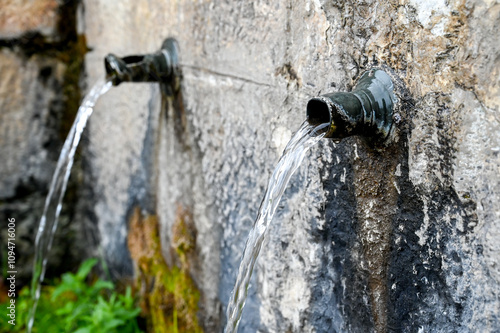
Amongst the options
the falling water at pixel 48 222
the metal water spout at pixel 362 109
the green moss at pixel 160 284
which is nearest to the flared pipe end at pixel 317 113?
the metal water spout at pixel 362 109

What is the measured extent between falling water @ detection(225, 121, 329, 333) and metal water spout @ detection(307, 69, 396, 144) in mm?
51

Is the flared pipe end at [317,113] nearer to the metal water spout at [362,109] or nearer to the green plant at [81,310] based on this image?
the metal water spout at [362,109]

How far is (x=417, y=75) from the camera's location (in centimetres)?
91

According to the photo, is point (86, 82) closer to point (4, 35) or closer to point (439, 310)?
point (4, 35)

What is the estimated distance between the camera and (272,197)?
1154 millimetres

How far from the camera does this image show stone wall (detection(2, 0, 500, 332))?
832 mm

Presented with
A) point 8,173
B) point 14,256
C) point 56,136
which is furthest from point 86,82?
point 14,256

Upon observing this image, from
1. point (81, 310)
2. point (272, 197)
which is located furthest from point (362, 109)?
point (81, 310)

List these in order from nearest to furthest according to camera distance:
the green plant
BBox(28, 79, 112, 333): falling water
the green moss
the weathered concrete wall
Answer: the green moss
the green plant
BBox(28, 79, 112, 333): falling water
the weathered concrete wall

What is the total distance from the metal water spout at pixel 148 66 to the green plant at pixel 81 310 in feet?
3.58

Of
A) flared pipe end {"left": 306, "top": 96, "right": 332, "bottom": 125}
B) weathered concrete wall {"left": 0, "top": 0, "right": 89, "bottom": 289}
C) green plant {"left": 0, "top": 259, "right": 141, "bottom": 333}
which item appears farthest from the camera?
weathered concrete wall {"left": 0, "top": 0, "right": 89, "bottom": 289}

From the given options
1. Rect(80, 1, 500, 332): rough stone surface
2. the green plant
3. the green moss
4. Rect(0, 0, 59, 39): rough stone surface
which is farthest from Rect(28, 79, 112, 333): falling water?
Rect(80, 1, 500, 332): rough stone surface

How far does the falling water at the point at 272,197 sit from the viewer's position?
105cm

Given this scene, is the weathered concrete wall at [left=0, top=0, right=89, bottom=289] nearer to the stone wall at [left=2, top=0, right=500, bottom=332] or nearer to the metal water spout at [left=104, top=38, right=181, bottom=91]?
the stone wall at [left=2, top=0, right=500, bottom=332]
